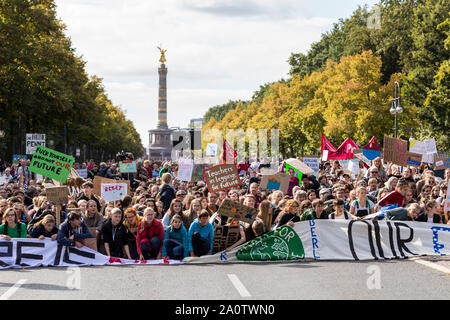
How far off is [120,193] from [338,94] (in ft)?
134

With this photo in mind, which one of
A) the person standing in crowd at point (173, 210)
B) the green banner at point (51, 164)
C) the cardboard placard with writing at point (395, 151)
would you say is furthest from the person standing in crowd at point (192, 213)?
the cardboard placard with writing at point (395, 151)

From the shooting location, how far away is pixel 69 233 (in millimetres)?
13609

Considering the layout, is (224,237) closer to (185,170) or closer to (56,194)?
(56,194)

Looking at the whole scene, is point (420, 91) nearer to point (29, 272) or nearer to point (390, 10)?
point (390, 10)

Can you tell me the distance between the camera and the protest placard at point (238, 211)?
13.9 meters

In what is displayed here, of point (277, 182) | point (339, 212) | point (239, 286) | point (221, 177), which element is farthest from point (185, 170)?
point (239, 286)

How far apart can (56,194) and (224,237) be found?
352 centimetres

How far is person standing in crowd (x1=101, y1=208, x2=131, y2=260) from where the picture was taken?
13938mm

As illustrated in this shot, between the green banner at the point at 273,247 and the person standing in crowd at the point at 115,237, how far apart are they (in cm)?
203

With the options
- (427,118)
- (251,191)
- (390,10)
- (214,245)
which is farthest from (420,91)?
(214,245)

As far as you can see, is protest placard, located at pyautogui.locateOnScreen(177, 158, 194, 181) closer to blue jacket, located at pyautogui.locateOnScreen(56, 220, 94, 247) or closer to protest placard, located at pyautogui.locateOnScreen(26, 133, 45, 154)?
blue jacket, located at pyautogui.locateOnScreen(56, 220, 94, 247)

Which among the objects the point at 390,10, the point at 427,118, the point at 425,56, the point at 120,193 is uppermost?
the point at 390,10

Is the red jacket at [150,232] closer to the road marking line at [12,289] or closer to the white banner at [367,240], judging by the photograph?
the white banner at [367,240]

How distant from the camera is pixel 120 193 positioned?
17375mm
